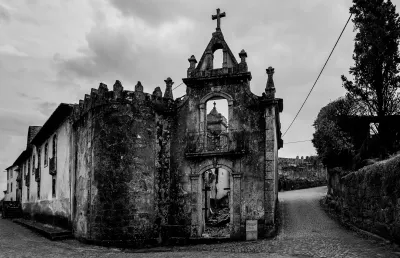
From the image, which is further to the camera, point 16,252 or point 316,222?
point 316,222

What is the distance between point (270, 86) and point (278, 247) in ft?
21.9

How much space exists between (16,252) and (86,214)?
3.42 meters

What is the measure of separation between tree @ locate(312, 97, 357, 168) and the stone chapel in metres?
5.92

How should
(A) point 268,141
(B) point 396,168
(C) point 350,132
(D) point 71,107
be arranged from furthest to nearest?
1. (C) point 350,132
2. (D) point 71,107
3. (A) point 268,141
4. (B) point 396,168

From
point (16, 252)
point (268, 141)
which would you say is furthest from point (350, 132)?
point (16, 252)

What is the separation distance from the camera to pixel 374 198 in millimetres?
14539

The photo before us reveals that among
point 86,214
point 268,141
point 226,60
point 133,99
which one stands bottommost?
point 86,214

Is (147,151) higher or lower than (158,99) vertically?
lower

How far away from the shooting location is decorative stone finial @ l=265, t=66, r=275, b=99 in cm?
1720

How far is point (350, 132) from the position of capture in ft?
72.9

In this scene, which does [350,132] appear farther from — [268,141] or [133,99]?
[133,99]

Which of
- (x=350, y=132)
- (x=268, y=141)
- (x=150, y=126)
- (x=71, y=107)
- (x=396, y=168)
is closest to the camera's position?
(x=396, y=168)

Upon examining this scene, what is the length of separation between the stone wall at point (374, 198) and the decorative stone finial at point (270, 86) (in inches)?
189

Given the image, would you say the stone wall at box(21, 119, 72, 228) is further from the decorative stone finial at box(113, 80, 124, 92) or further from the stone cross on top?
the stone cross on top
